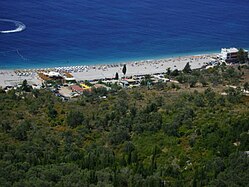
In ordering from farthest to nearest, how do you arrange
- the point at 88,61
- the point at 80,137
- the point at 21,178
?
1. the point at 88,61
2. the point at 80,137
3. the point at 21,178

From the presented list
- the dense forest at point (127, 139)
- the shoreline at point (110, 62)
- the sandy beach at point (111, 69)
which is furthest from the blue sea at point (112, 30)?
the dense forest at point (127, 139)

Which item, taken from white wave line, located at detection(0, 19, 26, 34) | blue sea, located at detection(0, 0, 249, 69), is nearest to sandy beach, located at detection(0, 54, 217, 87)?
blue sea, located at detection(0, 0, 249, 69)

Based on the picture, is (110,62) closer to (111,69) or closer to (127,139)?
(111,69)

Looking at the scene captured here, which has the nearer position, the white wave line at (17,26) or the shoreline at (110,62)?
the shoreline at (110,62)

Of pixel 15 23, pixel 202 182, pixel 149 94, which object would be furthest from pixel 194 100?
pixel 15 23

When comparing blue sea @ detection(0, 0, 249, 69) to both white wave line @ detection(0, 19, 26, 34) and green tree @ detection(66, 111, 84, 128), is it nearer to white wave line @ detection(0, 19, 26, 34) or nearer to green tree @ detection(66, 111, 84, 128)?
white wave line @ detection(0, 19, 26, 34)

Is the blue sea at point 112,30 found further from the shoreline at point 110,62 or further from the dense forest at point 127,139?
the dense forest at point 127,139

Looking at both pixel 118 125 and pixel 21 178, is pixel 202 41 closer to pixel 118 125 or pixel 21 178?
pixel 118 125
